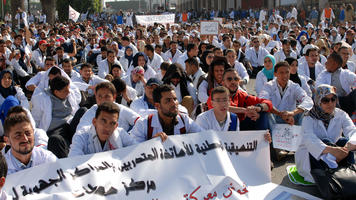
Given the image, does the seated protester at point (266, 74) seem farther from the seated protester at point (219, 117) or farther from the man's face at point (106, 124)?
the man's face at point (106, 124)

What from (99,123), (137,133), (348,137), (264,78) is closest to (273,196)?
(348,137)

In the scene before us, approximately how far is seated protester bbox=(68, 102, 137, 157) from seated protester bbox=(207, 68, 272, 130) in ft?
6.12

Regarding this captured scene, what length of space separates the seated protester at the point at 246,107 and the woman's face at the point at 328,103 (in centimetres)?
90

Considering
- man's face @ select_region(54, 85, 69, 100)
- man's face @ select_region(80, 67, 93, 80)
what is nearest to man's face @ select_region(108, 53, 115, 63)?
man's face @ select_region(80, 67, 93, 80)

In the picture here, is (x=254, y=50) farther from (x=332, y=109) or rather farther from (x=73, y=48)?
(x=332, y=109)

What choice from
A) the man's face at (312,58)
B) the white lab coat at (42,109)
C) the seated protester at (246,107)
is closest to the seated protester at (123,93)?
the white lab coat at (42,109)

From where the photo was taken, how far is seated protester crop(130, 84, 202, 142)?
439 centimetres

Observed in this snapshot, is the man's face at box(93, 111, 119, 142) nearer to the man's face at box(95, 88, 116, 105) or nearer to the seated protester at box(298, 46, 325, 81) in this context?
the man's face at box(95, 88, 116, 105)

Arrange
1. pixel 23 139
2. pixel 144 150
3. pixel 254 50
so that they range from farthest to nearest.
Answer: pixel 254 50, pixel 144 150, pixel 23 139

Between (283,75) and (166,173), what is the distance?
3133 millimetres

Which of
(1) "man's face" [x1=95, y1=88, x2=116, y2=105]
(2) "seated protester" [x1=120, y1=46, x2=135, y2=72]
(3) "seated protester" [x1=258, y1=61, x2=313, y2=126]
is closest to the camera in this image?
(1) "man's face" [x1=95, y1=88, x2=116, y2=105]

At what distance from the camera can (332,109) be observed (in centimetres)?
481

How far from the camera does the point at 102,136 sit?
398cm

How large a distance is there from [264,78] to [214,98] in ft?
10.8
